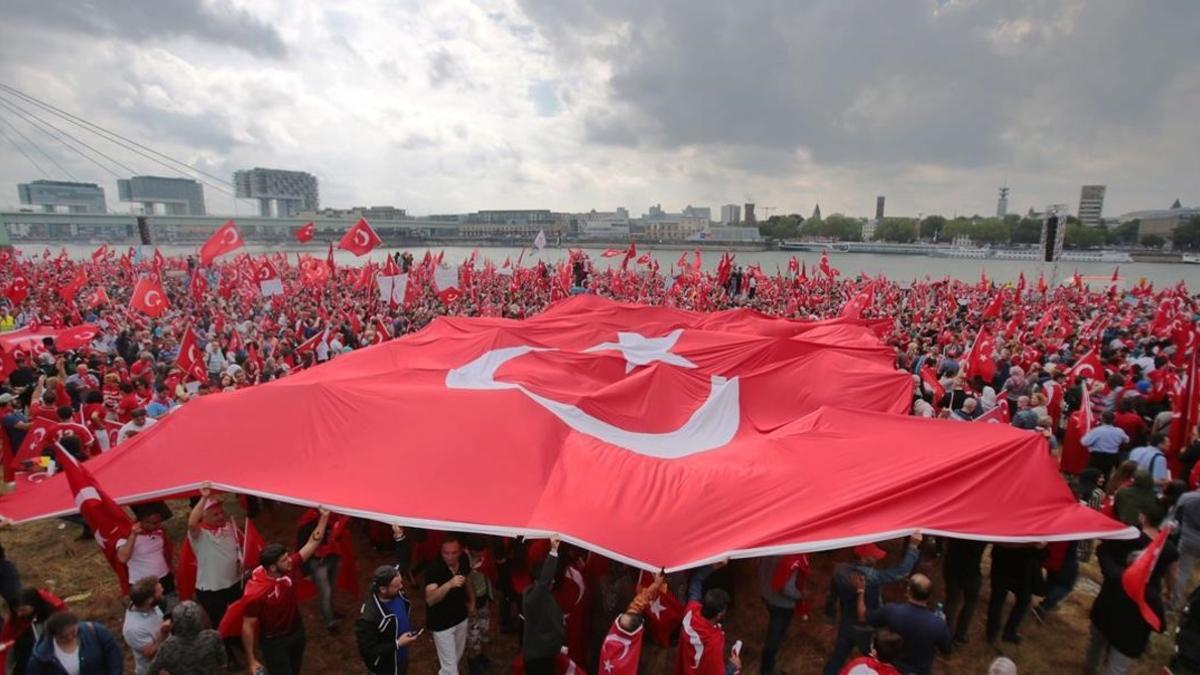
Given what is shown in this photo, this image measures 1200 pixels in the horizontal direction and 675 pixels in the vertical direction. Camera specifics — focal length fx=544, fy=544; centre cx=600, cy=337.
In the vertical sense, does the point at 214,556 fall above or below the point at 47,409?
below

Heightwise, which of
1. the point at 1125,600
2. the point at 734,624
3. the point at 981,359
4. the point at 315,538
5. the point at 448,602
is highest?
the point at 981,359

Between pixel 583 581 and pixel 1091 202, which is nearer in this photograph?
pixel 583 581

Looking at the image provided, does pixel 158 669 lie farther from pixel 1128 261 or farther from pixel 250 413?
pixel 1128 261

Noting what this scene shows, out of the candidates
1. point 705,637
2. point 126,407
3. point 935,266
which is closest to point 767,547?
point 705,637

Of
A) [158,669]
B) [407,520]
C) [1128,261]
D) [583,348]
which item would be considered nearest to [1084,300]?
[583,348]

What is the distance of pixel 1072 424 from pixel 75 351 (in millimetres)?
19758

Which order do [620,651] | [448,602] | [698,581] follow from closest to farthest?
[620,651]
[448,602]
[698,581]

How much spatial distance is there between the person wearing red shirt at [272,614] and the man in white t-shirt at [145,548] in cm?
118

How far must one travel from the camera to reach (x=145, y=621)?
12.8ft

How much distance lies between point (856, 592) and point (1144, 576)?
6.45 ft

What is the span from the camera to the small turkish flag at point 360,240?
1931cm

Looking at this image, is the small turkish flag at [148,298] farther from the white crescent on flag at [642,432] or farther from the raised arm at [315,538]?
the raised arm at [315,538]

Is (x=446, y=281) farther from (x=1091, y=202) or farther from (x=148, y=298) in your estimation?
(x=1091, y=202)

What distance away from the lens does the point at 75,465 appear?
4.54m
